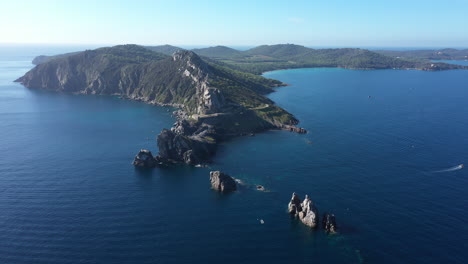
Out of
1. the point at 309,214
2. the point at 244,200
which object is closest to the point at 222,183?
the point at 244,200

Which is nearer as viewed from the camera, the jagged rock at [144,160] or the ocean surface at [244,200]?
the ocean surface at [244,200]

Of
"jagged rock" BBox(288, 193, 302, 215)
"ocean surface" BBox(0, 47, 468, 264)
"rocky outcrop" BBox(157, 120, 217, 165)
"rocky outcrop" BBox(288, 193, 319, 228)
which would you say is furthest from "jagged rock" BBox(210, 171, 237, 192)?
"rocky outcrop" BBox(157, 120, 217, 165)

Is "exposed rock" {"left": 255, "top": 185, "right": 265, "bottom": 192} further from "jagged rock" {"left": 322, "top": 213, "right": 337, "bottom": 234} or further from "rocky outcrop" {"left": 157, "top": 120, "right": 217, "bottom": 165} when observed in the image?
"rocky outcrop" {"left": 157, "top": 120, "right": 217, "bottom": 165}

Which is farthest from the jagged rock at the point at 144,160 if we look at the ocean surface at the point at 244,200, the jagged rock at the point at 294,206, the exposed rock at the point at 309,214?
the exposed rock at the point at 309,214

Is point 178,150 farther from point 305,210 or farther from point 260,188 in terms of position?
point 305,210

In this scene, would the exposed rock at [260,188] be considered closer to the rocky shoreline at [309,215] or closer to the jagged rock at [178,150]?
the rocky shoreline at [309,215]

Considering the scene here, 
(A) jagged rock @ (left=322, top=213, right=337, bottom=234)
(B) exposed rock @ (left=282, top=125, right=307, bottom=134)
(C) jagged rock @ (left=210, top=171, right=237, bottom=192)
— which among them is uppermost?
(B) exposed rock @ (left=282, top=125, right=307, bottom=134)

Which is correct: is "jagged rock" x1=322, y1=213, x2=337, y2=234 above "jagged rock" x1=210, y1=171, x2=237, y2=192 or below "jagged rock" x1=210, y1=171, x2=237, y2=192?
below

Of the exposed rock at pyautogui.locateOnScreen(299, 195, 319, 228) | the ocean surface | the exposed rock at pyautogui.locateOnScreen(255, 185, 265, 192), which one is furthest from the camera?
the exposed rock at pyautogui.locateOnScreen(255, 185, 265, 192)
